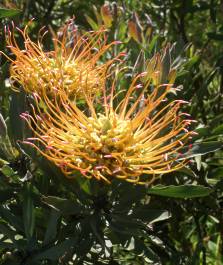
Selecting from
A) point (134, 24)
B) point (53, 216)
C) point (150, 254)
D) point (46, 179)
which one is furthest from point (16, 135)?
point (134, 24)

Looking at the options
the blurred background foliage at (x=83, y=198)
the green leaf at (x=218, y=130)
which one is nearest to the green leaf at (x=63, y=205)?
the blurred background foliage at (x=83, y=198)

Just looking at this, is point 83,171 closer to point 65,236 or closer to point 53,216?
point 53,216

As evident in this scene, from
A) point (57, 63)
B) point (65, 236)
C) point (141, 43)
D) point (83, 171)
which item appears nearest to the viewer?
point (83, 171)

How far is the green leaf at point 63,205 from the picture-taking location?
1296 millimetres

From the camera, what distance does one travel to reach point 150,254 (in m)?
1.49

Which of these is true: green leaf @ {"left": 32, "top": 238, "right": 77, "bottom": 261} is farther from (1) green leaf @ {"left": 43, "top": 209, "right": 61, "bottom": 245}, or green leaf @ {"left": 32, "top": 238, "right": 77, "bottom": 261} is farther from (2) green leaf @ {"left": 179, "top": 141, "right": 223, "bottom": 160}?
(2) green leaf @ {"left": 179, "top": 141, "right": 223, "bottom": 160}

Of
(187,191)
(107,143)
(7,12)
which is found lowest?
(187,191)

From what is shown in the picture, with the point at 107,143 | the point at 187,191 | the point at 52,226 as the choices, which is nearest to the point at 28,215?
the point at 52,226

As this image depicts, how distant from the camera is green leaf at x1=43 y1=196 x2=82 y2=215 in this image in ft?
4.25

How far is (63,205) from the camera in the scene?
1340mm

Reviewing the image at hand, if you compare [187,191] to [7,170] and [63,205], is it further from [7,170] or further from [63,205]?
[7,170]

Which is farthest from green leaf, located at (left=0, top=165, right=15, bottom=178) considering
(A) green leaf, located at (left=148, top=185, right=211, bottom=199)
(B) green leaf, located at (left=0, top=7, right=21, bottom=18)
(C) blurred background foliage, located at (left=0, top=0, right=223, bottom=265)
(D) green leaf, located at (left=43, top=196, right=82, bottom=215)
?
(B) green leaf, located at (left=0, top=7, right=21, bottom=18)

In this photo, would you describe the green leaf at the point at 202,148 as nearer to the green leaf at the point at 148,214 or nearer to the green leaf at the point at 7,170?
the green leaf at the point at 148,214

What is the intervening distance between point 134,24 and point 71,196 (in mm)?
640
